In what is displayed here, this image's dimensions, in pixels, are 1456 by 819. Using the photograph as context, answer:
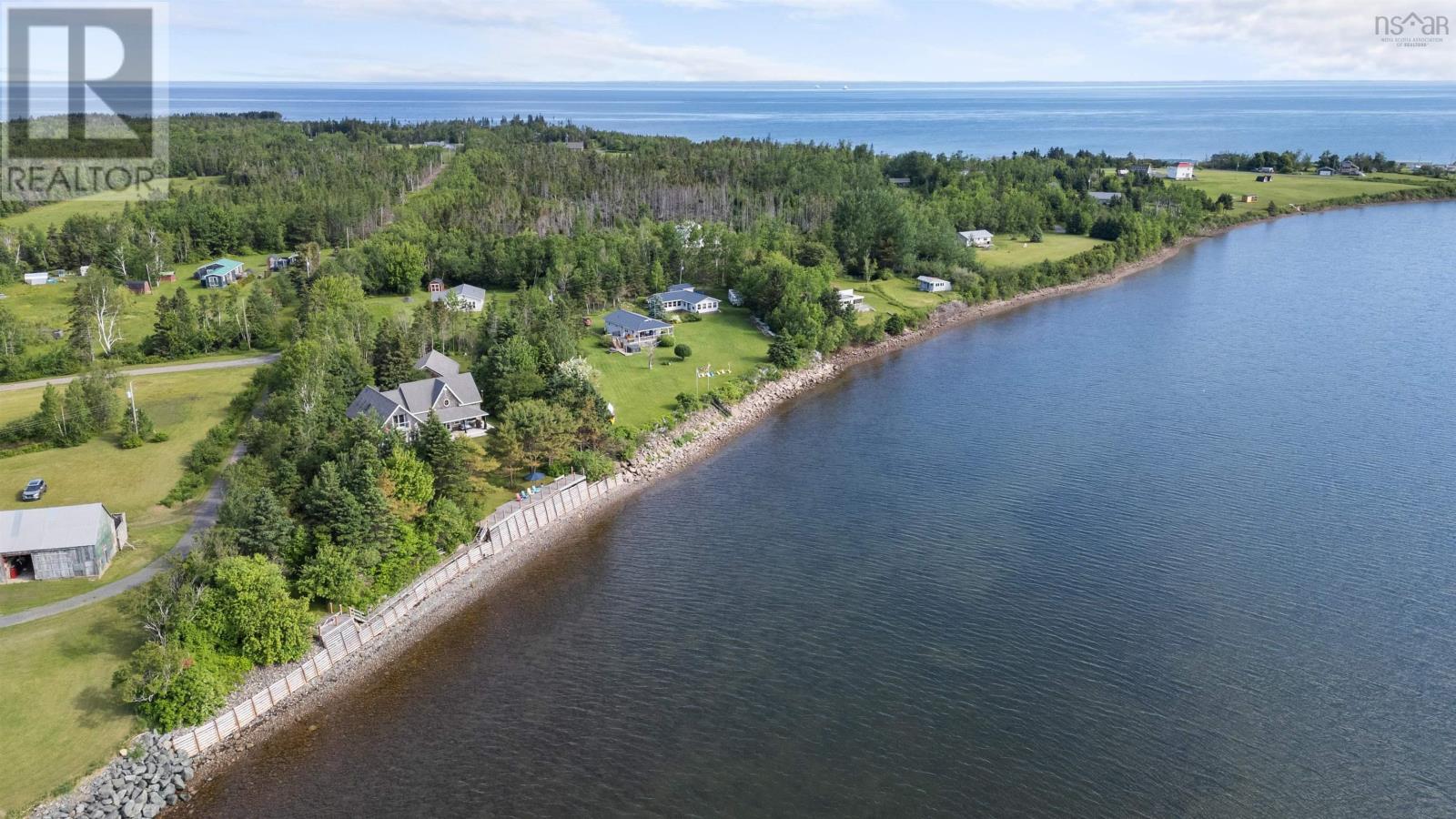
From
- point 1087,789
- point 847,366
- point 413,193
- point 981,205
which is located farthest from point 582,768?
point 413,193

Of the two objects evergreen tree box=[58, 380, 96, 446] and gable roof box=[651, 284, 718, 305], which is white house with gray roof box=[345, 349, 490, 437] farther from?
gable roof box=[651, 284, 718, 305]

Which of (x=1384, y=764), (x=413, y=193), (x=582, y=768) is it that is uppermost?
(x=413, y=193)

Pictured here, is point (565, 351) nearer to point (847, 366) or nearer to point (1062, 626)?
point (847, 366)

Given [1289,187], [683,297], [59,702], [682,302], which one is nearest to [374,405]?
[59,702]

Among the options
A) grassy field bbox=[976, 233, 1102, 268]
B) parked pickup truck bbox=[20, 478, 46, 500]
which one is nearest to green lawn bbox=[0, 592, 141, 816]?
parked pickup truck bbox=[20, 478, 46, 500]

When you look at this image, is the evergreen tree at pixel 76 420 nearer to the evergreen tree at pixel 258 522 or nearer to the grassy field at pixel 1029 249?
the evergreen tree at pixel 258 522

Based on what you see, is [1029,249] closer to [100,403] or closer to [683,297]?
[683,297]
